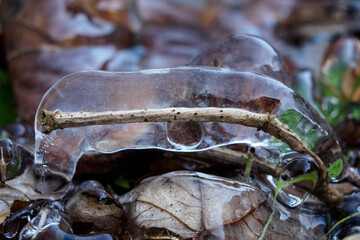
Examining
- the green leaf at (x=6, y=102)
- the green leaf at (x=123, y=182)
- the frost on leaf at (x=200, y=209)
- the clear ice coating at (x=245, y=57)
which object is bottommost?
the green leaf at (x=6, y=102)

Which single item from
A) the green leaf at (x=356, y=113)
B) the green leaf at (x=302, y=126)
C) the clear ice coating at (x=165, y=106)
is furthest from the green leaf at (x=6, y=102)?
the green leaf at (x=356, y=113)

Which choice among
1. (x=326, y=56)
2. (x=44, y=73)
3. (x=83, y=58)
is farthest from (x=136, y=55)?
(x=326, y=56)

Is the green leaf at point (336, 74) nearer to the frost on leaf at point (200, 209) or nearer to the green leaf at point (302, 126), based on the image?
the green leaf at point (302, 126)

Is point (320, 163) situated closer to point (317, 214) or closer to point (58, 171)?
point (317, 214)

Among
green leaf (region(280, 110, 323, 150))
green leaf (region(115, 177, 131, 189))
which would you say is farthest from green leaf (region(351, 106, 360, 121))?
green leaf (region(115, 177, 131, 189))

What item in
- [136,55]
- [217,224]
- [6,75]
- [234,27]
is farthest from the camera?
[234,27]

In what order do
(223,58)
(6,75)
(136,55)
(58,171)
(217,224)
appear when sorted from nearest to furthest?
(217,224), (58,171), (223,58), (6,75), (136,55)
